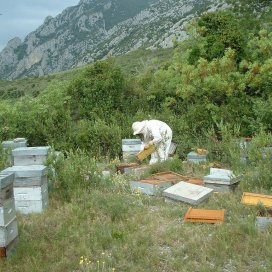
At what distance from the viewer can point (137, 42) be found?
9394cm

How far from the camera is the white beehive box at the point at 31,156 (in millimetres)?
8797

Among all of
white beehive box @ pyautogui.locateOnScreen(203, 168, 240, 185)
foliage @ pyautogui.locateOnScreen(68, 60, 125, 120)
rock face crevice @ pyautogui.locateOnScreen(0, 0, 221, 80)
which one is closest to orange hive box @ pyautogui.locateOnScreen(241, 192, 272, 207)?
white beehive box @ pyautogui.locateOnScreen(203, 168, 240, 185)

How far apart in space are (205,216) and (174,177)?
8.56ft

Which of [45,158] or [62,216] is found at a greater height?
[45,158]

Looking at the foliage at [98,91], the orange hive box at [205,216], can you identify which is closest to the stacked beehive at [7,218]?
the orange hive box at [205,216]

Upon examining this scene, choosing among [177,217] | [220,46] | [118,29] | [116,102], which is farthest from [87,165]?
[118,29]

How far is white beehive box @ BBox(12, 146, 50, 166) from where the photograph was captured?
880 centimetres

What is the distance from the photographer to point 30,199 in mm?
7469

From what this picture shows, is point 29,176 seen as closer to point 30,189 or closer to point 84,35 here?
point 30,189

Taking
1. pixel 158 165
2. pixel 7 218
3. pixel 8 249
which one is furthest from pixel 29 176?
pixel 158 165

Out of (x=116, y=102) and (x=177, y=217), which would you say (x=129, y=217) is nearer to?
(x=177, y=217)

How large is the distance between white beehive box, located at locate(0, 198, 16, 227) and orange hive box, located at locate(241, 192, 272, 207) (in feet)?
11.8

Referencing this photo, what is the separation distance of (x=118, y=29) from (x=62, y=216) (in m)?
119

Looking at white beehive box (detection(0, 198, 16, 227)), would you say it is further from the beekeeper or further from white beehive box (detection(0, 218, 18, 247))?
the beekeeper
